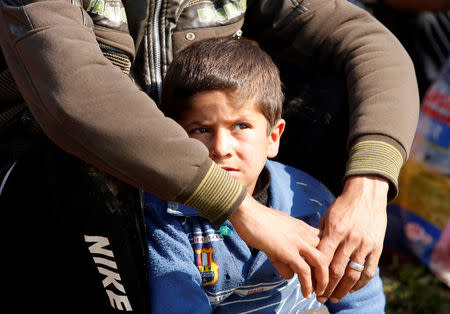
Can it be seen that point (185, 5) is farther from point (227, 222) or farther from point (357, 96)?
point (227, 222)

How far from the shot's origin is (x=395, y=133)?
6.09 feet

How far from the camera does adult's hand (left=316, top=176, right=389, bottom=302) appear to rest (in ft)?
5.58

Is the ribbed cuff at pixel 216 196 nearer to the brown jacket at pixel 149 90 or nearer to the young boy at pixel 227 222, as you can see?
the brown jacket at pixel 149 90

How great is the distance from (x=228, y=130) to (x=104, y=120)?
18.5 inches

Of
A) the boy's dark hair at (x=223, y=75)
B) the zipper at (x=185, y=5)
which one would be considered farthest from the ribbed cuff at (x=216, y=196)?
the zipper at (x=185, y=5)

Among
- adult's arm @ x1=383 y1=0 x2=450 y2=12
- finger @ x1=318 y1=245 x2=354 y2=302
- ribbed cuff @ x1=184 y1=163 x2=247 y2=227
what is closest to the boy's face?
ribbed cuff @ x1=184 y1=163 x2=247 y2=227

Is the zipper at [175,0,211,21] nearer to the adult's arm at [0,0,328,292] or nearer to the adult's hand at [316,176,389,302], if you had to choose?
the adult's arm at [0,0,328,292]

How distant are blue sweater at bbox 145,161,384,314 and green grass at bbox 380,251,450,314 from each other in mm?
1208

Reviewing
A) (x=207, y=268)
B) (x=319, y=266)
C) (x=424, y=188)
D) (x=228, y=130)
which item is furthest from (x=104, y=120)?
(x=424, y=188)

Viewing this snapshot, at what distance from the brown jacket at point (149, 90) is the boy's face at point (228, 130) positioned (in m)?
0.22

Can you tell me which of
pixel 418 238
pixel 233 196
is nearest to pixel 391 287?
pixel 418 238

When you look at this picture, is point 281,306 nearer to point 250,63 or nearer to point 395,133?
point 395,133

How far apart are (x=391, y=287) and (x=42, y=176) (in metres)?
2.12

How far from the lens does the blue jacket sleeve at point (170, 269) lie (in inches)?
66.1
